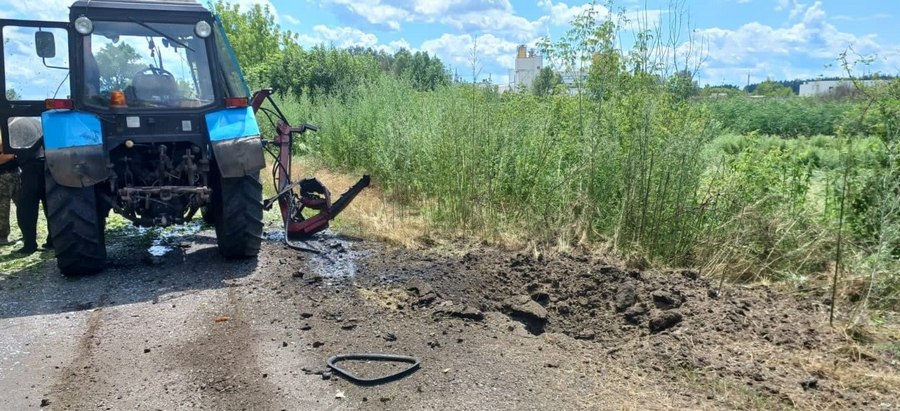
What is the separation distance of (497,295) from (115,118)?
3785 mm

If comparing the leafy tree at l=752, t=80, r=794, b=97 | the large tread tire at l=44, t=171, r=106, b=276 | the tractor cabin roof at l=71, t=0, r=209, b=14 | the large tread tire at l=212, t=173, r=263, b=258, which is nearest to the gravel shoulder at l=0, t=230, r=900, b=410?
the large tread tire at l=44, t=171, r=106, b=276

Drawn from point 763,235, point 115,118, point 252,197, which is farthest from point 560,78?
point 115,118

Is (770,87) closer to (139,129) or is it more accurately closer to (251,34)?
(139,129)

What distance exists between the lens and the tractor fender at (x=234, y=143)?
598cm

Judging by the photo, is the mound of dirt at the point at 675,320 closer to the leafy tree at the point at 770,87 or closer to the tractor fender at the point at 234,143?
the tractor fender at the point at 234,143

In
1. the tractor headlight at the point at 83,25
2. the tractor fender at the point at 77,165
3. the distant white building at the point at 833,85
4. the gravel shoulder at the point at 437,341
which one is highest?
the tractor headlight at the point at 83,25

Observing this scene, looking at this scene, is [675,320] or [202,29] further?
[202,29]

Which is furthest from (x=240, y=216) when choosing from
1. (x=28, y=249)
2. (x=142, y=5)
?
(x=28, y=249)

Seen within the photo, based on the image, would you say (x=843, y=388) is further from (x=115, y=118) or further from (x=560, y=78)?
(x=115, y=118)

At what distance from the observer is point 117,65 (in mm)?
6234

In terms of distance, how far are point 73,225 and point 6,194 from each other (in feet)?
7.24

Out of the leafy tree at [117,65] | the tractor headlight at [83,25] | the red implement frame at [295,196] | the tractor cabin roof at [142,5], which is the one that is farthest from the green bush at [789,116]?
the tractor headlight at [83,25]

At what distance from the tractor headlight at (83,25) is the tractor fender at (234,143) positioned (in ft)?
4.03

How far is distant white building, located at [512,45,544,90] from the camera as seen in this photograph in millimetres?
7689
